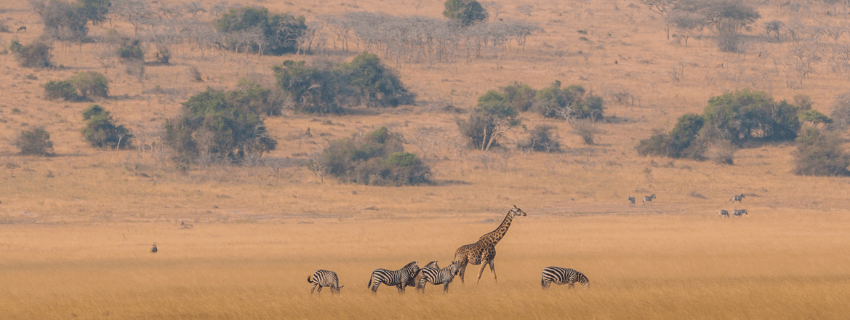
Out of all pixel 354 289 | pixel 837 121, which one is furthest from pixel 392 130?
pixel 354 289

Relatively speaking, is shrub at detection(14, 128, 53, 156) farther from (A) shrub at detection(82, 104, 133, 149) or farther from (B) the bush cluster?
(B) the bush cluster

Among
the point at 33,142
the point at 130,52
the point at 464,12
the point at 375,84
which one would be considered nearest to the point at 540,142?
the point at 375,84

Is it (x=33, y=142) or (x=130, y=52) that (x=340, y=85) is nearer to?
(x=130, y=52)

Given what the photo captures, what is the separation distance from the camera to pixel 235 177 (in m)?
45.6

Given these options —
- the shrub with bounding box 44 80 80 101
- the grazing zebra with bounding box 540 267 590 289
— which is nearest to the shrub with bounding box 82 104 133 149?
the shrub with bounding box 44 80 80 101

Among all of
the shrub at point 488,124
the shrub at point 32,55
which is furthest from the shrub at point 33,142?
the shrub at point 488,124

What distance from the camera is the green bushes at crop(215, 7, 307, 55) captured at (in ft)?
236

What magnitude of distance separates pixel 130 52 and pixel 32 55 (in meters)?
6.70

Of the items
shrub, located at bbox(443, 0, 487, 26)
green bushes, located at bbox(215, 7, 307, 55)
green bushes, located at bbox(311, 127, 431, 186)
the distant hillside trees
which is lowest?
green bushes, located at bbox(311, 127, 431, 186)

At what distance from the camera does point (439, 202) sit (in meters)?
41.3

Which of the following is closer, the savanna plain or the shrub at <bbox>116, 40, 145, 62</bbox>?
the savanna plain

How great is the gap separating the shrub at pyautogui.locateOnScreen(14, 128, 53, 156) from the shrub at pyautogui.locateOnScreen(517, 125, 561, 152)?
26362 millimetres

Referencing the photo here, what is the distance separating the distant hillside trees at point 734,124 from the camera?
53.2m

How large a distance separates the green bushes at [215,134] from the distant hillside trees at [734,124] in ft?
73.0
